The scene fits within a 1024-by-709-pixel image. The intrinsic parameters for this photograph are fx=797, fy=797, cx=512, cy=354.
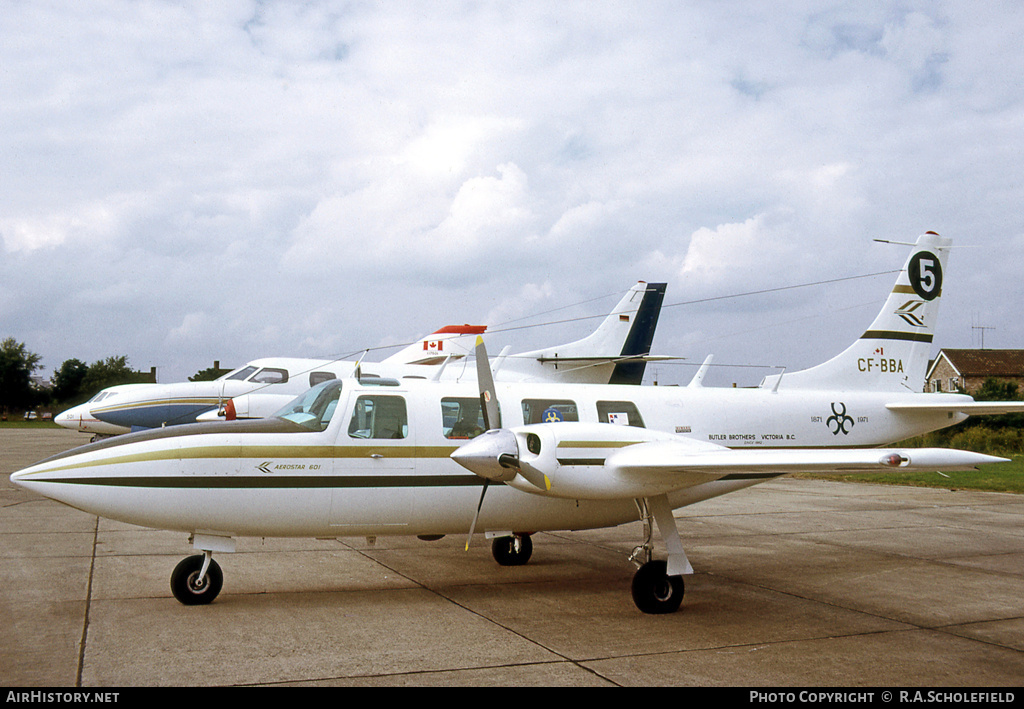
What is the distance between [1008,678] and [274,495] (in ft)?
21.1

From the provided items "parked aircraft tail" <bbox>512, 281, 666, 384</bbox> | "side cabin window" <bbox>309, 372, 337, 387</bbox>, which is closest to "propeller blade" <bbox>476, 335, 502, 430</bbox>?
"side cabin window" <bbox>309, 372, 337, 387</bbox>

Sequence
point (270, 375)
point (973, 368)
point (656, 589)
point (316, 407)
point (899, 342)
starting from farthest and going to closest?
point (973, 368) → point (270, 375) → point (899, 342) → point (316, 407) → point (656, 589)

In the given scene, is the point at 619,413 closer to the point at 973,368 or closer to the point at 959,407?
the point at 959,407

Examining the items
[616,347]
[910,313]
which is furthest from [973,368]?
[910,313]

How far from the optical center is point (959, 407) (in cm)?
1124

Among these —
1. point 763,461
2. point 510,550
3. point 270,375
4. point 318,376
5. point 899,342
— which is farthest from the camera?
point 270,375

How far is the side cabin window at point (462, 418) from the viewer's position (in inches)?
348

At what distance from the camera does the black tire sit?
34.3ft

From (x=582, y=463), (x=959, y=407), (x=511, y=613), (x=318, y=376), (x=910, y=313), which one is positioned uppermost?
(x=910, y=313)

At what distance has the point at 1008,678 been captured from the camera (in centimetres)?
598

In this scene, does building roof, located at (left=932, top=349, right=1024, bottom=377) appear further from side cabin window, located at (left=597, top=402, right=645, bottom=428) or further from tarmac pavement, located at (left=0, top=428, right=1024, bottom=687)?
side cabin window, located at (left=597, top=402, right=645, bottom=428)

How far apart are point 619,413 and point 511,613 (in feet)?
9.94

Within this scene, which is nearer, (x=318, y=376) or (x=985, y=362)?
(x=318, y=376)
